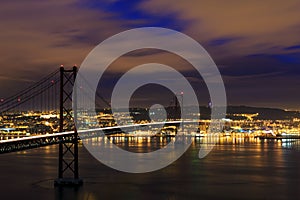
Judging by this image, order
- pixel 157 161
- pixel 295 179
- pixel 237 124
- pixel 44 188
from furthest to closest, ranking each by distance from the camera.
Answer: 1. pixel 237 124
2. pixel 157 161
3. pixel 295 179
4. pixel 44 188

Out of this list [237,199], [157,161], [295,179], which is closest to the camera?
[237,199]

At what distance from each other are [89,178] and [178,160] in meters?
13.1

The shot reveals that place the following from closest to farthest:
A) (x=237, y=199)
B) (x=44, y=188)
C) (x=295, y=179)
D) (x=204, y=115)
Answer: (x=237, y=199)
(x=44, y=188)
(x=295, y=179)
(x=204, y=115)

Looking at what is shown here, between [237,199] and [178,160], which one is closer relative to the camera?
[237,199]

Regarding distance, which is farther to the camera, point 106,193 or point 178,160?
point 178,160

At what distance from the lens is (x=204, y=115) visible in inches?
4392

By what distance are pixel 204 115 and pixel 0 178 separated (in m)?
88.7

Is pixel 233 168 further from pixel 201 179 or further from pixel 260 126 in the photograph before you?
pixel 260 126

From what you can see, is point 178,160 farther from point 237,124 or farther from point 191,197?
point 237,124

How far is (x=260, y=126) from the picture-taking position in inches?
4830

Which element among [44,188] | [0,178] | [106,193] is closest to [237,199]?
[106,193]

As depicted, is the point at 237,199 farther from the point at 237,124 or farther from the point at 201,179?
the point at 237,124

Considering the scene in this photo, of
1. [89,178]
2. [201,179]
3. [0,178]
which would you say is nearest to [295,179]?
[201,179]

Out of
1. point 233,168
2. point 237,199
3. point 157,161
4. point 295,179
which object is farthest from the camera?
point 157,161
